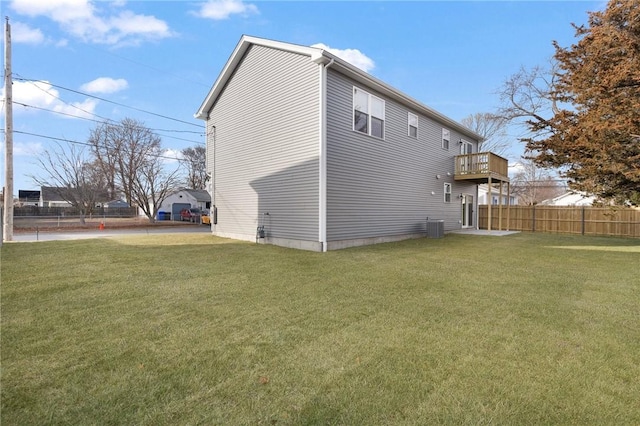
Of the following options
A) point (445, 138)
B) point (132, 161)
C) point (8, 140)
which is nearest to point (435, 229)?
point (445, 138)

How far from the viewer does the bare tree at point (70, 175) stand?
22.4 metres

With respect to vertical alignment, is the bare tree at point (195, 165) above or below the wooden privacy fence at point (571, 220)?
above

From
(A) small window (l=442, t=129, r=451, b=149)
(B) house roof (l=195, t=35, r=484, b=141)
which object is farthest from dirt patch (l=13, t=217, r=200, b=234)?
(A) small window (l=442, t=129, r=451, b=149)

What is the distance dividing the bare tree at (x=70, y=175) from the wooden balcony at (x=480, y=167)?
24855 mm

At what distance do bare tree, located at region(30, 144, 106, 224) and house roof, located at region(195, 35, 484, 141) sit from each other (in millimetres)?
14593

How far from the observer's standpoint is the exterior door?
1712cm

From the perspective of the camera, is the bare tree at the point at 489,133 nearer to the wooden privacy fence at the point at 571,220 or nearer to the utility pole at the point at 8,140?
the wooden privacy fence at the point at 571,220

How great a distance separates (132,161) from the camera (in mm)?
24594

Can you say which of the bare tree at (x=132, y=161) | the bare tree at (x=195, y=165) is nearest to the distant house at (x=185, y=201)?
the bare tree at (x=195, y=165)

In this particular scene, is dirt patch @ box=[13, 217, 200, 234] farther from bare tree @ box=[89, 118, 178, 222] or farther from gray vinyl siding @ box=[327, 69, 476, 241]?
gray vinyl siding @ box=[327, 69, 476, 241]

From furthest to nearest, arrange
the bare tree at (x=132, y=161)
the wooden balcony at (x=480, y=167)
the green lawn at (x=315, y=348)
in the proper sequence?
the bare tree at (x=132, y=161) → the wooden balcony at (x=480, y=167) → the green lawn at (x=315, y=348)

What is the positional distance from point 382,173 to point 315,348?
358 inches

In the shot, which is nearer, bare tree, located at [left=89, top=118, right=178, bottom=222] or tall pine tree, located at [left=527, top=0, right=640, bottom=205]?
tall pine tree, located at [left=527, top=0, right=640, bottom=205]

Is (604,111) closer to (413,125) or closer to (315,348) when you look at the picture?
(413,125)
